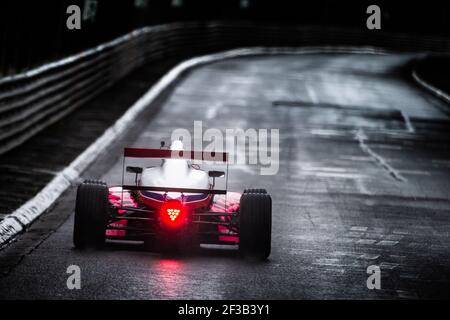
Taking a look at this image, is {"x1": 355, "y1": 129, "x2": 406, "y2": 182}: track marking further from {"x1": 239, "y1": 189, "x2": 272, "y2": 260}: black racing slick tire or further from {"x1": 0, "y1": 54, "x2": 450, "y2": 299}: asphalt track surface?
{"x1": 239, "y1": 189, "x2": 272, "y2": 260}: black racing slick tire

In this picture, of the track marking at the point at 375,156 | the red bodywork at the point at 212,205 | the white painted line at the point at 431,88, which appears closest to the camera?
the red bodywork at the point at 212,205

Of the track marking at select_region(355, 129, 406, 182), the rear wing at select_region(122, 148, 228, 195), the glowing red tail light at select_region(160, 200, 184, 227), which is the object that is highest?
the rear wing at select_region(122, 148, 228, 195)

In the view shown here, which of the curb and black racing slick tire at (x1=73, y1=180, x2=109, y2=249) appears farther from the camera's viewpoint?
the curb

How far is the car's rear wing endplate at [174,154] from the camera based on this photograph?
987 centimetres

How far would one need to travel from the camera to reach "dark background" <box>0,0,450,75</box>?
2538 centimetres

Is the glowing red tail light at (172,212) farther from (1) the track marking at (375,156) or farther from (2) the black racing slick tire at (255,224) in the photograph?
(1) the track marking at (375,156)

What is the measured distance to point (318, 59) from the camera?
47.5 meters

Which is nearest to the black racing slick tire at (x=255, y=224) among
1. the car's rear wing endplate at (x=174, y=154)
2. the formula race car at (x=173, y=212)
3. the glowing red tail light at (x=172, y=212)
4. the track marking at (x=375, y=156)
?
the formula race car at (x=173, y=212)

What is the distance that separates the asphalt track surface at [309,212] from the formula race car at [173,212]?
18cm

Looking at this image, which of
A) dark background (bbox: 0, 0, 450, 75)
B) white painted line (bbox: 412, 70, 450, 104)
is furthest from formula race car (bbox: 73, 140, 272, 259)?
white painted line (bbox: 412, 70, 450, 104)

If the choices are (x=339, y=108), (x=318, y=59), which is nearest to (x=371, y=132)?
(x=339, y=108)

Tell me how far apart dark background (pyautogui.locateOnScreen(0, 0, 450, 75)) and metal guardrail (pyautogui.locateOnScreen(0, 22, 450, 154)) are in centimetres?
119

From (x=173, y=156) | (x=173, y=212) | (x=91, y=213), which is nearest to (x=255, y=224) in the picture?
(x=173, y=212)

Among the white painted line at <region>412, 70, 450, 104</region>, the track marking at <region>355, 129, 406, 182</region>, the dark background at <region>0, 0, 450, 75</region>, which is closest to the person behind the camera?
the track marking at <region>355, 129, 406, 182</region>
